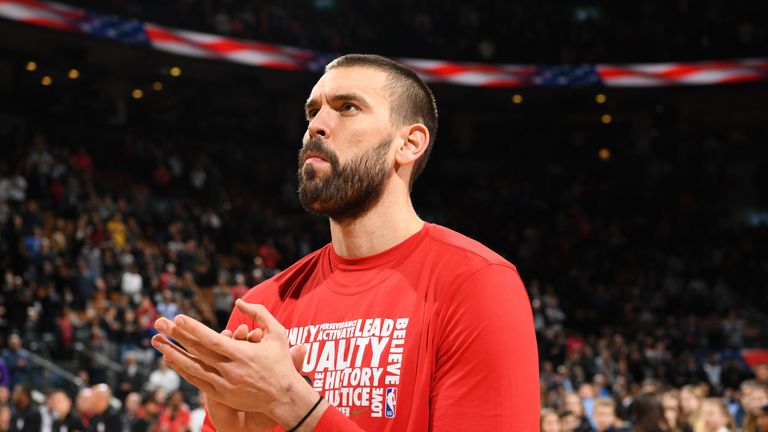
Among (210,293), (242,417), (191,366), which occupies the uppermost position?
(191,366)

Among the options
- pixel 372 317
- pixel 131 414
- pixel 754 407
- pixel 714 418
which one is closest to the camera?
pixel 372 317

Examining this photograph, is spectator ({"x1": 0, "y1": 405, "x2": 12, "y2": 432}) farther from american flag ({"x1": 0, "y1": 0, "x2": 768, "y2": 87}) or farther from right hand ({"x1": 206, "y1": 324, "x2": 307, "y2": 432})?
american flag ({"x1": 0, "y1": 0, "x2": 768, "y2": 87})

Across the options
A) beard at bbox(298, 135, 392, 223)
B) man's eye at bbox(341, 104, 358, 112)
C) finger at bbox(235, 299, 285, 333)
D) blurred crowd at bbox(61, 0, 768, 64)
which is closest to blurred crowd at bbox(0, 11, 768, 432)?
blurred crowd at bbox(61, 0, 768, 64)

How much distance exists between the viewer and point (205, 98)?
972 inches

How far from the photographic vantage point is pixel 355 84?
2.36m

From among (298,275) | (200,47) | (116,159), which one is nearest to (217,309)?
(116,159)

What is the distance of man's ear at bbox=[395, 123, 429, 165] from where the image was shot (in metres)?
2.43

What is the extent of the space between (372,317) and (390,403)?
0.75 ft

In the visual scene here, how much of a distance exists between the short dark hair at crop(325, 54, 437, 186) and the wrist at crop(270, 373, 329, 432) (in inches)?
30.2


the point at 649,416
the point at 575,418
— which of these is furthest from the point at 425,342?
the point at 575,418

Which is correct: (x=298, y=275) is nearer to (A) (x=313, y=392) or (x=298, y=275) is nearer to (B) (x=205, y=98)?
(A) (x=313, y=392)

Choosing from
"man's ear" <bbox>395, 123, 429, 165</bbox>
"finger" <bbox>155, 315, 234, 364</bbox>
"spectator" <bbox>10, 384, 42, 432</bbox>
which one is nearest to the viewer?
"finger" <bbox>155, 315, 234, 364</bbox>

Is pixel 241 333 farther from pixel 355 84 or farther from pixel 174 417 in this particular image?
pixel 174 417

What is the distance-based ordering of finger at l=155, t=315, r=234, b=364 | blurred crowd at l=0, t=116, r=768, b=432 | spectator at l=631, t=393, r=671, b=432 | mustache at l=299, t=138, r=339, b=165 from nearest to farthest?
1. finger at l=155, t=315, r=234, b=364
2. mustache at l=299, t=138, r=339, b=165
3. spectator at l=631, t=393, r=671, b=432
4. blurred crowd at l=0, t=116, r=768, b=432
